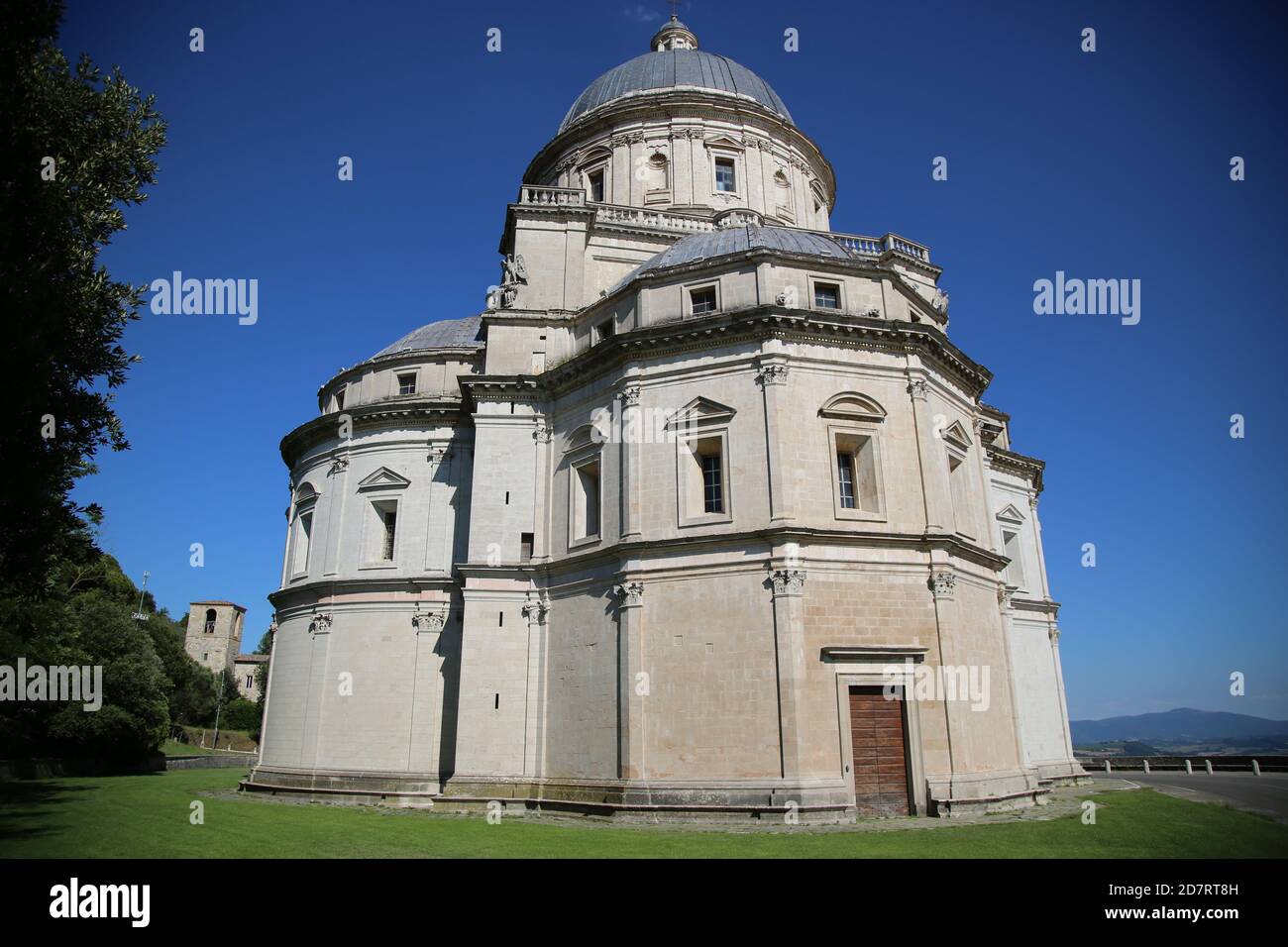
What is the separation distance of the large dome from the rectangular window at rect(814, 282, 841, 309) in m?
18.6

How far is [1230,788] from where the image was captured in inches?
1168

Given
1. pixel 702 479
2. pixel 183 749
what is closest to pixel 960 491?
pixel 702 479

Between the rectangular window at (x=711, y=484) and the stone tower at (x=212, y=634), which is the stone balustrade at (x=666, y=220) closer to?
the rectangular window at (x=711, y=484)

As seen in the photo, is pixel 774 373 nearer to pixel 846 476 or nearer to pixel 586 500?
pixel 846 476

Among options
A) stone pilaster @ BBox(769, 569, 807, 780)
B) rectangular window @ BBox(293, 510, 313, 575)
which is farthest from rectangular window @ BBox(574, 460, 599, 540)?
rectangular window @ BBox(293, 510, 313, 575)

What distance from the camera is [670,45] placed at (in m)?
47.2

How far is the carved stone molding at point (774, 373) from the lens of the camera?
22.3 meters

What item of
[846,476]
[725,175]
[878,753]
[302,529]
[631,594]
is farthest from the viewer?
[725,175]

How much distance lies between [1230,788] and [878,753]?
1952 centimetres

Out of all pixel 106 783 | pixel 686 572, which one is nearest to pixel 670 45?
pixel 686 572

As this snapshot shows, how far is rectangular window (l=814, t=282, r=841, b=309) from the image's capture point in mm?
24000

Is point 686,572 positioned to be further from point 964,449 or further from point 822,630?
point 964,449

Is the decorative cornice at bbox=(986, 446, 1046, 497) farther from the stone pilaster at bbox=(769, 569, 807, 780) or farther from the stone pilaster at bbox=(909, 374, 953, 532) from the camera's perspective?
the stone pilaster at bbox=(769, 569, 807, 780)
